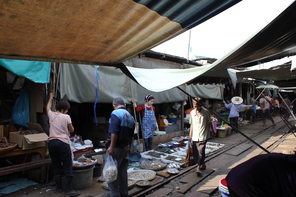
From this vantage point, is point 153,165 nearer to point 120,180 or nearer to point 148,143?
point 148,143

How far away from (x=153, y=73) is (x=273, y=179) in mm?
2731

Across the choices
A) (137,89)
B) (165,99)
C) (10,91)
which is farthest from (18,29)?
(165,99)

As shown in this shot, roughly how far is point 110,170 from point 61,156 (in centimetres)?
135

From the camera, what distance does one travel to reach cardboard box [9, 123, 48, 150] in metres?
4.75

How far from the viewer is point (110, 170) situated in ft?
12.0

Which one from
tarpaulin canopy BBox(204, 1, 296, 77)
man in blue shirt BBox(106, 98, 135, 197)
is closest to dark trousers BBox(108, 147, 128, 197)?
man in blue shirt BBox(106, 98, 135, 197)

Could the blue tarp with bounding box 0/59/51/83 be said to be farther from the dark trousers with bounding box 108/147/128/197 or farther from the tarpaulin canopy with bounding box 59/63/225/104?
the dark trousers with bounding box 108/147/128/197

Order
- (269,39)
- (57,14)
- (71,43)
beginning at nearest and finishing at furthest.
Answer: (57,14)
(71,43)
(269,39)

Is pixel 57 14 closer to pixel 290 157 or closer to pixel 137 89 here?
pixel 290 157

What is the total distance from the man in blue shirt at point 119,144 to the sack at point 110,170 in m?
0.09

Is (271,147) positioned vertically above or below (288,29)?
below

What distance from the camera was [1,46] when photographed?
2.24m

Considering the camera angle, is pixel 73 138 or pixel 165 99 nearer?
pixel 73 138

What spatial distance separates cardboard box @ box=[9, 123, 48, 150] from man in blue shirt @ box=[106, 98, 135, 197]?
2032mm
